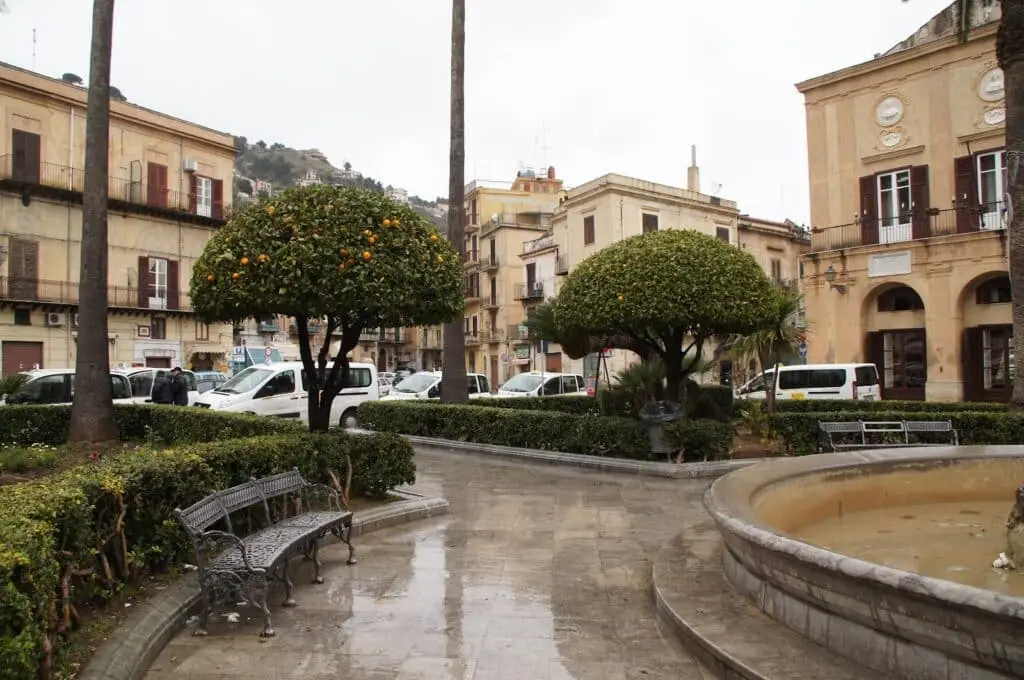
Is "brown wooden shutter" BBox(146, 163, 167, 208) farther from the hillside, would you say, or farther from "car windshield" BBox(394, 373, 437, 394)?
the hillside

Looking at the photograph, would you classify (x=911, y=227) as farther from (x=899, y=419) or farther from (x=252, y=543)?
(x=252, y=543)

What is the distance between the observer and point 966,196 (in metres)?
22.9

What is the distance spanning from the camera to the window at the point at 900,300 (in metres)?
25.2

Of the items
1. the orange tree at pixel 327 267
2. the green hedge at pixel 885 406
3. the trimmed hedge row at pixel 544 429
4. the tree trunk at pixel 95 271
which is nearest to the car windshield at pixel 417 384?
the trimmed hedge row at pixel 544 429

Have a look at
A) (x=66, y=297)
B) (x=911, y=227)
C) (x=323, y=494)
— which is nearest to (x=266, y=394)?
(x=323, y=494)

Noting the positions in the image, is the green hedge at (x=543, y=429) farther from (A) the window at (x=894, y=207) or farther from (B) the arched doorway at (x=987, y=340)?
(A) the window at (x=894, y=207)

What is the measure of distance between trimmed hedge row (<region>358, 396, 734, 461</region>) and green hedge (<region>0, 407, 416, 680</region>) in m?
4.31

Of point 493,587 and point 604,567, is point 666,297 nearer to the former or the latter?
point 604,567

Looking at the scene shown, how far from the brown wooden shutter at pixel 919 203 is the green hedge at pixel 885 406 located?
9.54 meters

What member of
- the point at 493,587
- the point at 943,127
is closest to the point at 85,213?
the point at 493,587

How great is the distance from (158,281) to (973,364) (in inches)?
1290

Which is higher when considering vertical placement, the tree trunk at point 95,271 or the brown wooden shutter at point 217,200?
the brown wooden shutter at point 217,200

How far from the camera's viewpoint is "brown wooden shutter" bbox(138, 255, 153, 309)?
33812 millimetres

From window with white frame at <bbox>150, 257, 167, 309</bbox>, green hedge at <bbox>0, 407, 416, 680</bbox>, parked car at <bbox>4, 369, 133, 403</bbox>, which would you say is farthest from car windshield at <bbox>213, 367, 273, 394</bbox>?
window with white frame at <bbox>150, 257, 167, 309</bbox>
